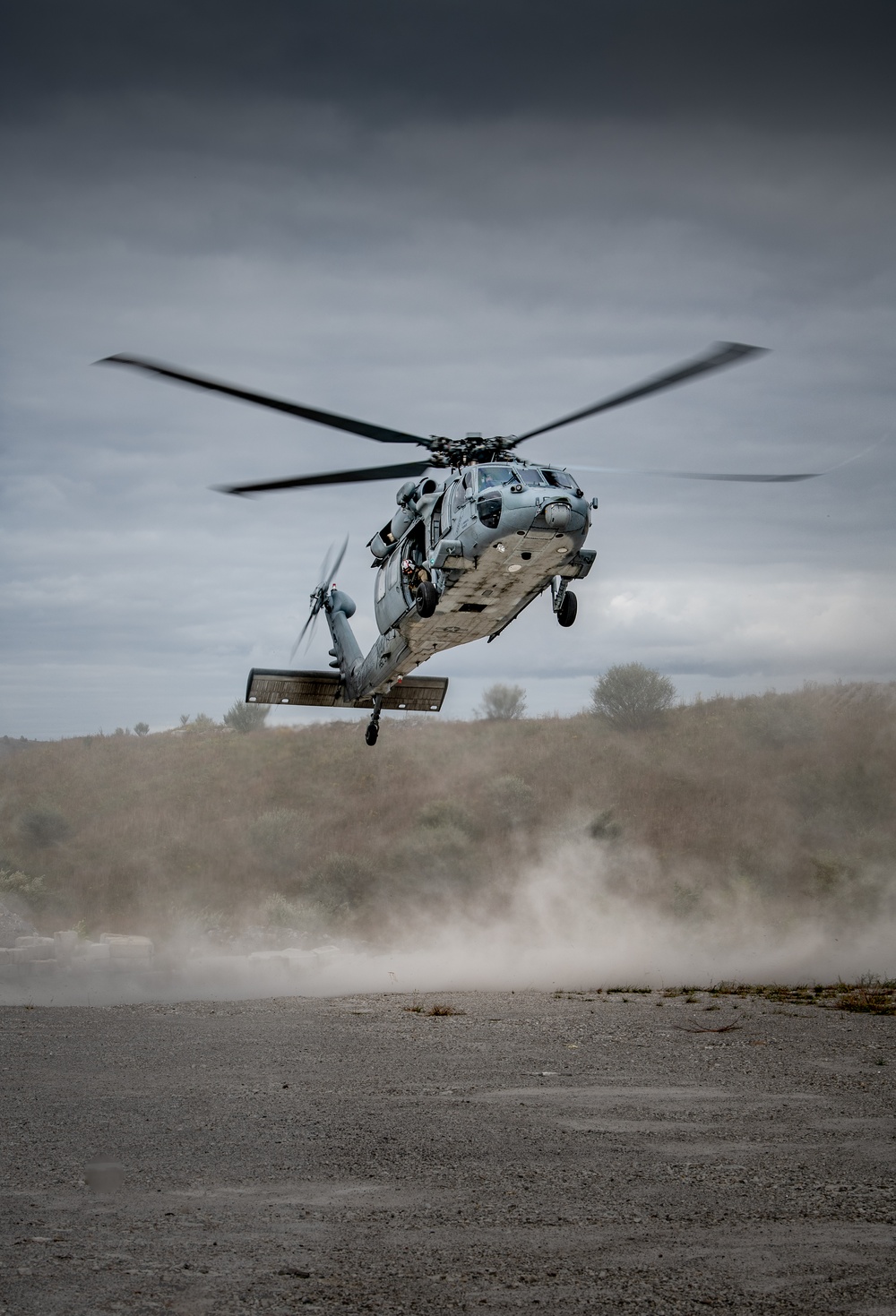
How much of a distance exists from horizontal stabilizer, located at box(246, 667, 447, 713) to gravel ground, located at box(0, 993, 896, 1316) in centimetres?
855

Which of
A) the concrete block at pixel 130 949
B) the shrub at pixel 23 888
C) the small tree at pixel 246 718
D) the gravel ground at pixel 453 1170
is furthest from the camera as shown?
the small tree at pixel 246 718

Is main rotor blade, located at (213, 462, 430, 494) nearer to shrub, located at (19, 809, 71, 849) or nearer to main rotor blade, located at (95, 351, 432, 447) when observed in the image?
main rotor blade, located at (95, 351, 432, 447)

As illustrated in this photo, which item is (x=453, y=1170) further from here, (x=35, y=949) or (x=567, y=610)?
(x=35, y=949)

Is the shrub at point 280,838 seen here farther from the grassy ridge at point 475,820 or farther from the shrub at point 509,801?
the shrub at point 509,801

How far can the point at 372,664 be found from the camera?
952 inches

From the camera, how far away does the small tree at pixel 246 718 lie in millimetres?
62062

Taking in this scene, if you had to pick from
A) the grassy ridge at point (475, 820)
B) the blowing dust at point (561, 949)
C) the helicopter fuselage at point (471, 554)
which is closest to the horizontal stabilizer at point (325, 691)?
the helicopter fuselage at point (471, 554)

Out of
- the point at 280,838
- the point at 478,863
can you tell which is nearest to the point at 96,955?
the point at 280,838

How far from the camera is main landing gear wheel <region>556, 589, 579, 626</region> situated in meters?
19.8

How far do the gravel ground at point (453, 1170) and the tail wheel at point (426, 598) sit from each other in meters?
7.23

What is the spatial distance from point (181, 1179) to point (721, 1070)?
8036 millimetres

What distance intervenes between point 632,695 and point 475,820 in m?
14.5

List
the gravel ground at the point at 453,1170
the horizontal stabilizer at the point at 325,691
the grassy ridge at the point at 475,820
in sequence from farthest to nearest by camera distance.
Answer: the grassy ridge at the point at 475,820 → the horizontal stabilizer at the point at 325,691 → the gravel ground at the point at 453,1170

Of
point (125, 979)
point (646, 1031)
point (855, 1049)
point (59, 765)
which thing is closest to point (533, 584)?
point (646, 1031)
